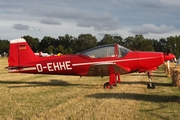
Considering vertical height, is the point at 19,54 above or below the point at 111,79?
above

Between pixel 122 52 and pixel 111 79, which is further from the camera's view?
pixel 122 52

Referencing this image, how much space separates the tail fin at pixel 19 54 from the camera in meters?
12.3

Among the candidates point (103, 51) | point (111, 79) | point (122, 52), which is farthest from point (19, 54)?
point (122, 52)

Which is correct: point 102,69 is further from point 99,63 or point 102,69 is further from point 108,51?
point 108,51

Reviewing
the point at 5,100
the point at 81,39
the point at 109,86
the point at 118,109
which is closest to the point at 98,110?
the point at 118,109

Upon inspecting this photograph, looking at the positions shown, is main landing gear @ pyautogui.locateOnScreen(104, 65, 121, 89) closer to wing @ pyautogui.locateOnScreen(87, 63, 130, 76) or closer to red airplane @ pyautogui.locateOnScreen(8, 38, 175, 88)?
red airplane @ pyautogui.locateOnScreen(8, 38, 175, 88)

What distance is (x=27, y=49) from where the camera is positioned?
12.6 m

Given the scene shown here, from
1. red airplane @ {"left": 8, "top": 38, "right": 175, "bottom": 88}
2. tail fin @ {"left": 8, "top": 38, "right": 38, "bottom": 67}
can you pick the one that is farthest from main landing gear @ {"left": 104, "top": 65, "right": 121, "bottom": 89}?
tail fin @ {"left": 8, "top": 38, "right": 38, "bottom": 67}

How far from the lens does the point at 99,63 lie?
1139 cm

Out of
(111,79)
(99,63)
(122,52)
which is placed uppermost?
(122,52)

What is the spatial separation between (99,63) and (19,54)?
3984mm

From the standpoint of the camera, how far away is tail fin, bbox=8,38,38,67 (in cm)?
1229

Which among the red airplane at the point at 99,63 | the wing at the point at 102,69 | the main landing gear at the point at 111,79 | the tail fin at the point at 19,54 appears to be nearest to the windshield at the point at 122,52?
the red airplane at the point at 99,63

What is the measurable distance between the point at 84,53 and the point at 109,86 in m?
2.02
